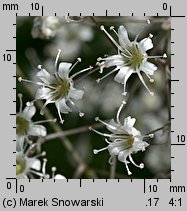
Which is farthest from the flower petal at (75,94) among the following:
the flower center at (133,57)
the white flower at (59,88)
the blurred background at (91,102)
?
the blurred background at (91,102)

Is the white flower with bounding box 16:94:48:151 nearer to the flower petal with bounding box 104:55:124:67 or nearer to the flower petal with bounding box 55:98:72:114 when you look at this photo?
the flower petal with bounding box 55:98:72:114

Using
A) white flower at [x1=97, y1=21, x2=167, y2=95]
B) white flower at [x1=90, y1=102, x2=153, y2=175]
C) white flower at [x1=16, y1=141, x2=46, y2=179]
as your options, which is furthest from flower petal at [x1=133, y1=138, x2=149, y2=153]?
white flower at [x1=16, y1=141, x2=46, y2=179]

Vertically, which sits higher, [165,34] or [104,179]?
[165,34]

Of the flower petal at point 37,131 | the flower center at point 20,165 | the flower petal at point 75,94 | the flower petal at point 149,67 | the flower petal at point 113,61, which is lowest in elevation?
the flower center at point 20,165

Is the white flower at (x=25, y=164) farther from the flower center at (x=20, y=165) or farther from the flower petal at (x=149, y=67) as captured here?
the flower petal at (x=149, y=67)
